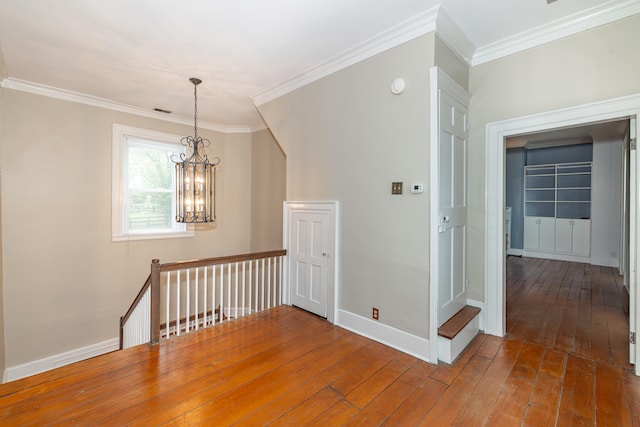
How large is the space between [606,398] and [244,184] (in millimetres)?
5445

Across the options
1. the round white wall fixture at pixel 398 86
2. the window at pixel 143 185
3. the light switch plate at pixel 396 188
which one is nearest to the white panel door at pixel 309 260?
the light switch plate at pixel 396 188

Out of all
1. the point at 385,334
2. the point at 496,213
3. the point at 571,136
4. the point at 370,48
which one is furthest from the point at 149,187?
the point at 571,136

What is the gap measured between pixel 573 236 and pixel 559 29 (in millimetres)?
5952

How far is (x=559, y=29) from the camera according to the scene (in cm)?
257

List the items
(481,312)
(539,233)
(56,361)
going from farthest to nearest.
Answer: (539,233) < (56,361) < (481,312)

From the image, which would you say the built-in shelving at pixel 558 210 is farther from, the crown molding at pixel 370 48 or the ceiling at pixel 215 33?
the crown molding at pixel 370 48

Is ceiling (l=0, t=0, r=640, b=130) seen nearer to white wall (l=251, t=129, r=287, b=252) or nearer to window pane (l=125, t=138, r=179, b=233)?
window pane (l=125, t=138, r=179, b=233)

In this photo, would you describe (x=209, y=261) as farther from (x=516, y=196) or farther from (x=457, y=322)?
(x=516, y=196)

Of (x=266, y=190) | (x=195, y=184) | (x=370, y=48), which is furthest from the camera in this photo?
(x=266, y=190)

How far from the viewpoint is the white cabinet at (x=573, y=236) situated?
21.1ft

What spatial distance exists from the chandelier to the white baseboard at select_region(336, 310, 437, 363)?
222 cm

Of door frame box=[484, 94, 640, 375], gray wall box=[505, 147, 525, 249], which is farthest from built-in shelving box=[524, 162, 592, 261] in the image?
door frame box=[484, 94, 640, 375]

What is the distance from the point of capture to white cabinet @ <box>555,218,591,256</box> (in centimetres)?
645

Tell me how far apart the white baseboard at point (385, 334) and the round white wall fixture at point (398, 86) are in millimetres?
2289
